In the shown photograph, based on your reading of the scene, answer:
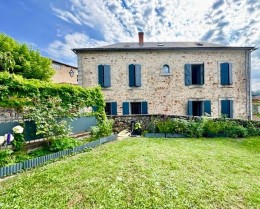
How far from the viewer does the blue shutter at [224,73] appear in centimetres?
1361

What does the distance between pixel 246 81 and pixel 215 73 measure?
2.78 metres

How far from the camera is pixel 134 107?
1386 cm

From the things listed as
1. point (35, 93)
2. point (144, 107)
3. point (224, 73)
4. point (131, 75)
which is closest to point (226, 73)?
point (224, 73)

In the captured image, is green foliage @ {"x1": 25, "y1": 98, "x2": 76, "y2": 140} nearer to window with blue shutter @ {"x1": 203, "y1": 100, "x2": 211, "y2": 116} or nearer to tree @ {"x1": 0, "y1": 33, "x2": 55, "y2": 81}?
window with blue shutter @ {"x1": 203, "y1": 100, "x2": 211, "y2": 116}

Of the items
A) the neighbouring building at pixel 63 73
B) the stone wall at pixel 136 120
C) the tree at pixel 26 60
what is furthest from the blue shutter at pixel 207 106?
the neighbouring building at pixel 63 73

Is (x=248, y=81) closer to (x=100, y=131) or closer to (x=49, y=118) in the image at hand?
(x=100, y=131)

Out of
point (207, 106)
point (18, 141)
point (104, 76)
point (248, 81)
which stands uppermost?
point (104, 76)

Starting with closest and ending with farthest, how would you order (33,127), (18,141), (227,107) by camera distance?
(18,141)
(33,127)
(227,107)

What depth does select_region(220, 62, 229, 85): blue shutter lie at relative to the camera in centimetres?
1361

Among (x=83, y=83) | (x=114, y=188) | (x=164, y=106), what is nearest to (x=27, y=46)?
(x=83, y=83)

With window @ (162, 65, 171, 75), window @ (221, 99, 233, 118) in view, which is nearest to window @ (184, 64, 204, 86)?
window @ (162, 65, 171, 75)

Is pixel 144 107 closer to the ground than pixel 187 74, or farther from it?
closer to the ground

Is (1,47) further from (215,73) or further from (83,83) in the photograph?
(215,73)

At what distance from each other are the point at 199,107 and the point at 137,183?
1244 centimetres
